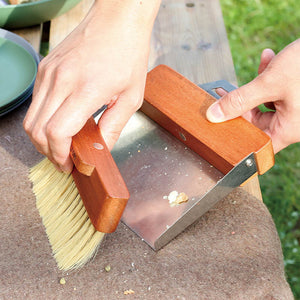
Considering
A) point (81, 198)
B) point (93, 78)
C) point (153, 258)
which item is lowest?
point (153, 258)

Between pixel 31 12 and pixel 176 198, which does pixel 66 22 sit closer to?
pixel 31 12

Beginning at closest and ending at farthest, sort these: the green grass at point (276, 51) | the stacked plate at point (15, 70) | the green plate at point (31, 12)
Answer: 1. the stacked plate at point (15, 70)
2. the green plate at point (31, 12)
3. the green grass at point (276, 51)

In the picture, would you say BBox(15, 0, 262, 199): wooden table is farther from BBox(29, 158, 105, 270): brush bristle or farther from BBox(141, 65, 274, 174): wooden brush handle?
Result: BBox(29, 158, 105, 270): brush bristle

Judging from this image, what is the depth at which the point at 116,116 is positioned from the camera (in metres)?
0.94

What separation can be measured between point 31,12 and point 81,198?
0.77 meters

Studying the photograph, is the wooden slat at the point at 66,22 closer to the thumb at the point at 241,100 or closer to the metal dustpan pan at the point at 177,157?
the metal dustpan pan at the point at 177,157

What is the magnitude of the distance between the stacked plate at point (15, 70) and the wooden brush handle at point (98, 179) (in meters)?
0.36

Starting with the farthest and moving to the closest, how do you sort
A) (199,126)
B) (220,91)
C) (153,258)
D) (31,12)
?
(31,12) → (220,91) → (199,126) → (153,258)

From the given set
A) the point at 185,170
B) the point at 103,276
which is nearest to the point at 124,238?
the point at 103,276

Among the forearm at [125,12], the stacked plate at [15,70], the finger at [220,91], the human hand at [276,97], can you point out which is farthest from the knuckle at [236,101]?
the stacked plate at [15,70]

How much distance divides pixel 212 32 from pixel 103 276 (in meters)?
0.99

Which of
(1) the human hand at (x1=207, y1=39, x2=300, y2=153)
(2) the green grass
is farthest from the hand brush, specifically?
(2) the green grass

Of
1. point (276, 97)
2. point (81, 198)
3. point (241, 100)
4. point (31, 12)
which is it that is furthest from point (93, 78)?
point (31, 12)

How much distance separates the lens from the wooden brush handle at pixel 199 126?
960 millimetres
